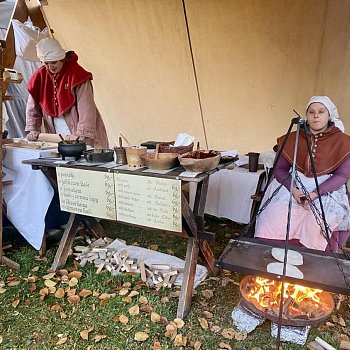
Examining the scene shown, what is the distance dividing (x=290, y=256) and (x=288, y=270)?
0.17 meters

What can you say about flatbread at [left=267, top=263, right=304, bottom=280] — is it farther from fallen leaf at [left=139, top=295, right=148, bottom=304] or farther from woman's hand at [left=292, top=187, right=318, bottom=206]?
fallen leaf at [left=139, top=295, right=148, bottom=304]

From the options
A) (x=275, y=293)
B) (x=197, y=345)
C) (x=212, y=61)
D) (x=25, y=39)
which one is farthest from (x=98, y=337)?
(x=25, y=39)

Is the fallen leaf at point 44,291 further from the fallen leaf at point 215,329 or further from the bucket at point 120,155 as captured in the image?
the fallen leaf at point 215,329

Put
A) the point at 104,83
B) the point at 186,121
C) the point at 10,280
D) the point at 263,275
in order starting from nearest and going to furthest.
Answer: the point at 263,275 < the point at 10,280 < the point at 186,121 < the point at 104,83

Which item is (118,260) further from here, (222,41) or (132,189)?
(222,41)

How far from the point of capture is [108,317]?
6.42ft

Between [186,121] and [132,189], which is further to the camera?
[186,121]

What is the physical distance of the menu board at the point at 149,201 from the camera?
185 cm

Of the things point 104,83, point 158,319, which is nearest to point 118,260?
point 158,319

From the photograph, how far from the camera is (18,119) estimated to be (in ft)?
14.5

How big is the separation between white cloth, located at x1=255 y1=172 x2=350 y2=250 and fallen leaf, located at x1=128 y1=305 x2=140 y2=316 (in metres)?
0.91

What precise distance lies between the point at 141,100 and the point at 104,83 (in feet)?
1.97

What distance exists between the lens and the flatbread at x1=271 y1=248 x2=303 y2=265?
1725 mm

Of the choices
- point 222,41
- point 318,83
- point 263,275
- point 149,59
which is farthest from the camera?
point 149,59
